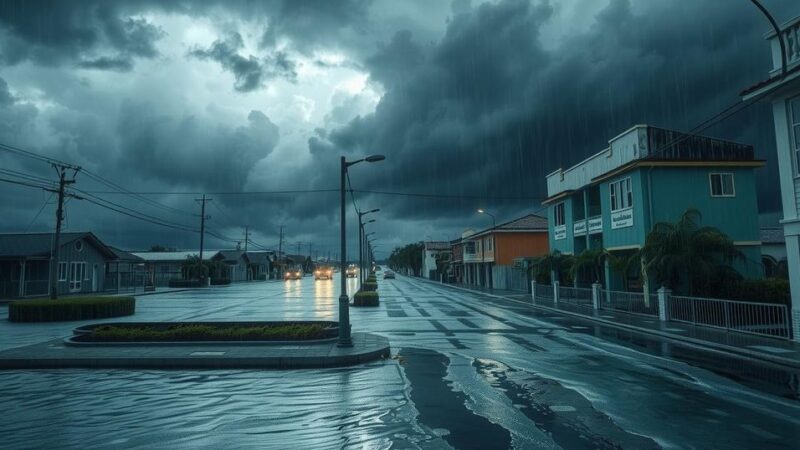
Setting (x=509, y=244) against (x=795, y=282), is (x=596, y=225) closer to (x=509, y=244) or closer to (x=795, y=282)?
(x=795, y=282)

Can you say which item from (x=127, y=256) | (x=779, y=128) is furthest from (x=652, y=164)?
(x=127, y=256)

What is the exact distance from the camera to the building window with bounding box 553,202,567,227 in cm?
3940

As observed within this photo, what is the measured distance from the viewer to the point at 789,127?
53.4 feet

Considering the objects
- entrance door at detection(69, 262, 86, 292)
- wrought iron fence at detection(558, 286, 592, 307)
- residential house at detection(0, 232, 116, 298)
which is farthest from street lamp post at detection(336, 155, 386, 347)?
entrance door at detection(69, 262, 86, 292)

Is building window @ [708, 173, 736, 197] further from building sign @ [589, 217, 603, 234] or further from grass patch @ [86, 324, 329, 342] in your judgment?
grass patch @ [86, 324, 329, 342]

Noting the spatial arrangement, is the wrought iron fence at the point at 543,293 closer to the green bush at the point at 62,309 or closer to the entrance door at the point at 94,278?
the green bush at the point at 62,309

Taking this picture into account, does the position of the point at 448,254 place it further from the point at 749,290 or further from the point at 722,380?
the point at 722,380

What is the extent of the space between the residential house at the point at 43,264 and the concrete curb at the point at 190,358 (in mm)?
31421

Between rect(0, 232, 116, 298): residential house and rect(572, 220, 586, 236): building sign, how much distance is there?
3783 centimetres

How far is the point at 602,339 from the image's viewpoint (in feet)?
56.1

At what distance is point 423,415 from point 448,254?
93588 mm

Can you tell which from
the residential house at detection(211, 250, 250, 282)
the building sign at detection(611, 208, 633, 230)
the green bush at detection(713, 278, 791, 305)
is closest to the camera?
the green bush at detection(713, 278, 791, 305)

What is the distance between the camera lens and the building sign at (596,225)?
32.9 m

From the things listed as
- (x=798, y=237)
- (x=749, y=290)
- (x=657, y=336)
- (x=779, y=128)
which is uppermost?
Answer: (x=779, y=128)
